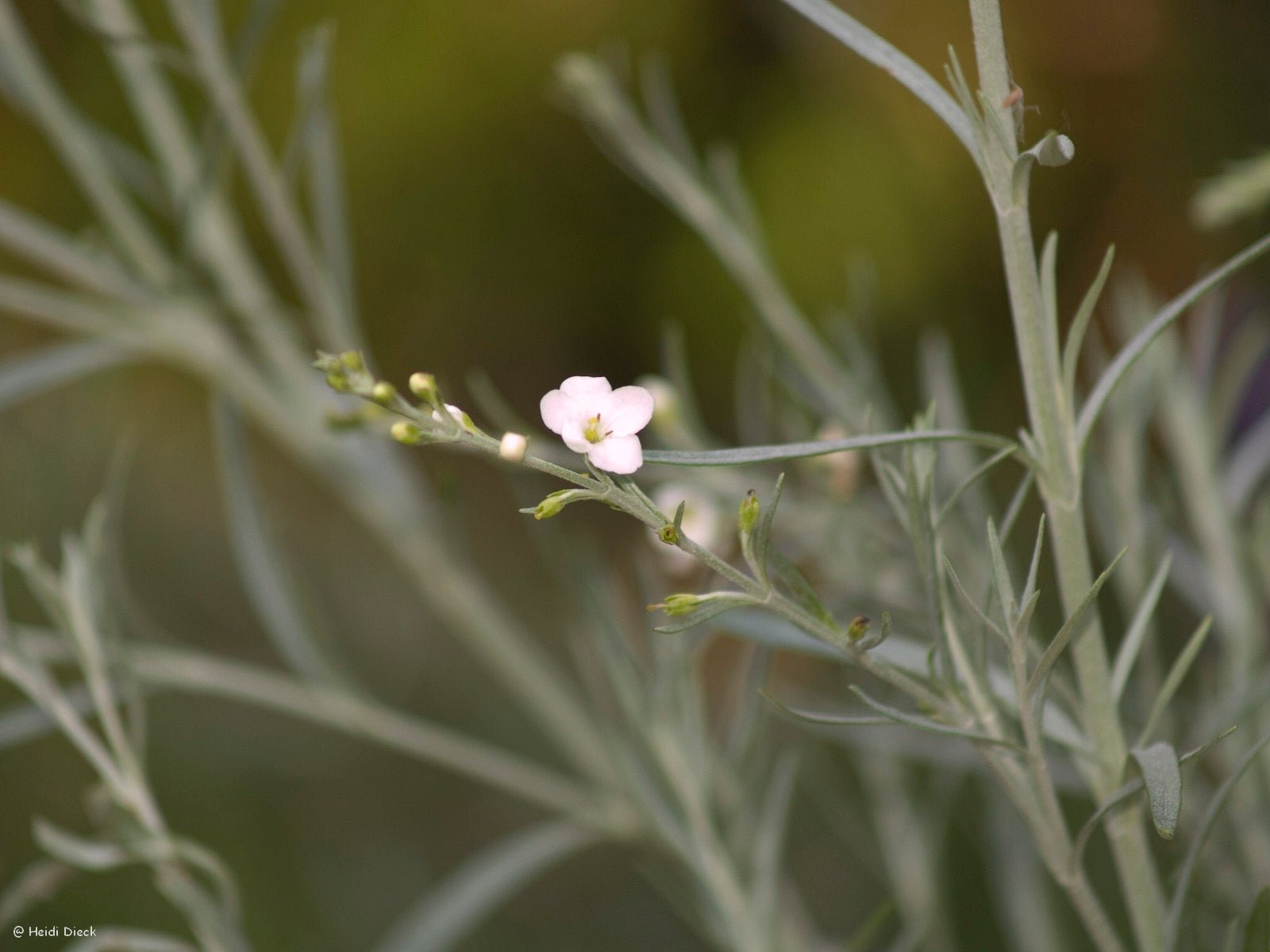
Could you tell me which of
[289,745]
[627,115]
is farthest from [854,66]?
[289,745]

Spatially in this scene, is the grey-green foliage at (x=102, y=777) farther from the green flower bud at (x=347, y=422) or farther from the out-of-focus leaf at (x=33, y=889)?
the green flower bud at (x=347, y=422)

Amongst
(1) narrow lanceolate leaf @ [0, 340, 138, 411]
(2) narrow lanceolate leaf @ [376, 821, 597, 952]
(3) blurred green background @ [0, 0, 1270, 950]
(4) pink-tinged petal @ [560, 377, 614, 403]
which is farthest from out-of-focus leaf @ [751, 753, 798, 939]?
(3) blurred green background @ [0, 0, 1270, 950]

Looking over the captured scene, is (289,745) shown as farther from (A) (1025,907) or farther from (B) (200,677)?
(A) (1025,907)

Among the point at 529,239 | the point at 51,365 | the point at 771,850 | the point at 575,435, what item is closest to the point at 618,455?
the point at 575,435

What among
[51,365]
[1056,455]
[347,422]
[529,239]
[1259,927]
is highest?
[529,239]

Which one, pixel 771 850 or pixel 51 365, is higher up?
pixel 51 365

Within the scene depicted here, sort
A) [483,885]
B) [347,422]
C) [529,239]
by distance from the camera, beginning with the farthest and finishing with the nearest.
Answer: [529,239], [483,885], [347,422]

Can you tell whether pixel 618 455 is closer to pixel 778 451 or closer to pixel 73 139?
pixel 778 451
